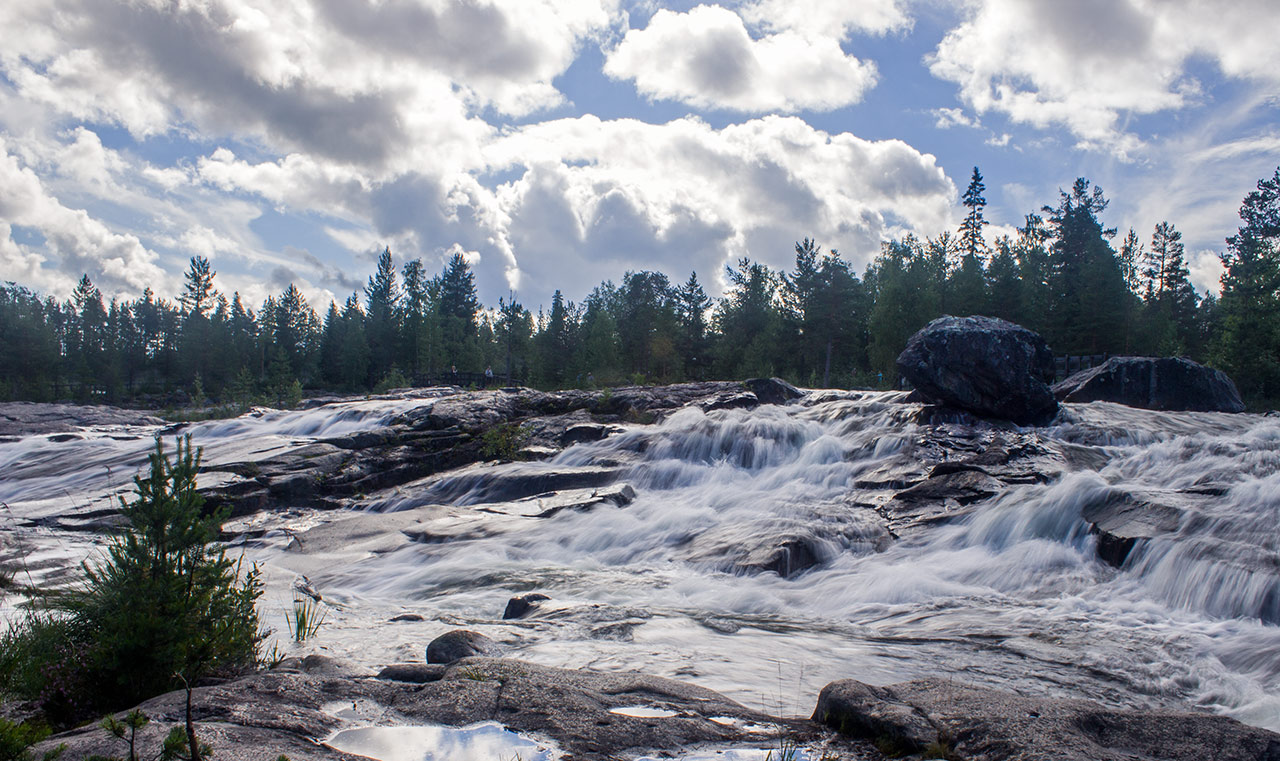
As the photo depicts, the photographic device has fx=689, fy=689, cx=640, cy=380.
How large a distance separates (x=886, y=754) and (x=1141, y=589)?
6336mm

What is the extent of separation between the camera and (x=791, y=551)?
31.4ft

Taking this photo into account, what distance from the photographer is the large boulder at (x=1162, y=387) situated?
17.7 meters

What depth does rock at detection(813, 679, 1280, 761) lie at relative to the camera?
10.7 ft

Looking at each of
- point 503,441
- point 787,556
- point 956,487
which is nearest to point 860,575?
point 787,556

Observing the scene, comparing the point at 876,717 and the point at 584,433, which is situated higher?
the point at 584,433

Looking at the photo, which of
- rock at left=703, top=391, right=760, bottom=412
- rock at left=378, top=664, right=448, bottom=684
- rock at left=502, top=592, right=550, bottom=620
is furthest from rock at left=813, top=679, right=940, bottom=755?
rock at left=703, top=391, right=760, bottom=412

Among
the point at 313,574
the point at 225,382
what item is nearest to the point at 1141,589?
the point at 313,574

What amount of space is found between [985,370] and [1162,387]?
6.06 m

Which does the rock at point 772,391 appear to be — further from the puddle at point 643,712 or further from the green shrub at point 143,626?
the green shrub at point 143,626

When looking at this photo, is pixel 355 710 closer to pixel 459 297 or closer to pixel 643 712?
pixel 643 712

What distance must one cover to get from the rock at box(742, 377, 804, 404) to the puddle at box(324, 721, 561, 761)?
19.2 metres

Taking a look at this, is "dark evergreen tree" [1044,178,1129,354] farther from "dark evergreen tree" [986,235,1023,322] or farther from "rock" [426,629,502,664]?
"rock" [426,629,502,664]

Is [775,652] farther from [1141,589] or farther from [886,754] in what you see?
[1141,589]

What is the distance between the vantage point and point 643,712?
3.72 meters
